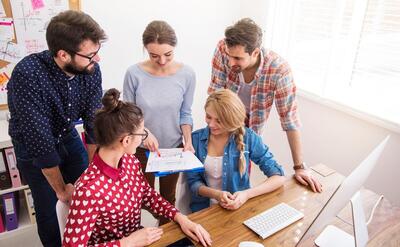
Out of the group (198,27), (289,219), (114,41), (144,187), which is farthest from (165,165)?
(198,27)

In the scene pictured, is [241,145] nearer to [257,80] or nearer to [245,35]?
[257,80]

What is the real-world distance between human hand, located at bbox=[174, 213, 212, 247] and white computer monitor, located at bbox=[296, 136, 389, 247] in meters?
0.34

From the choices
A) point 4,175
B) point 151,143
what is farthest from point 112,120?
point 4,175

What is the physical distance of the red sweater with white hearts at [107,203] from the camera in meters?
1.10

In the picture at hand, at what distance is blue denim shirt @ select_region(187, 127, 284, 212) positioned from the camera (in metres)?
1.59

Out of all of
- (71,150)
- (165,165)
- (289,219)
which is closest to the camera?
(289,219)

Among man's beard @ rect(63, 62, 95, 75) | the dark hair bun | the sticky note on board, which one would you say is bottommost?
the dark hair bun

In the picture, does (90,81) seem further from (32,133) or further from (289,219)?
(289,219)

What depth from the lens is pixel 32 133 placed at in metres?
1.32

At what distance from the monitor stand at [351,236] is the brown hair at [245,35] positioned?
2.68 feet

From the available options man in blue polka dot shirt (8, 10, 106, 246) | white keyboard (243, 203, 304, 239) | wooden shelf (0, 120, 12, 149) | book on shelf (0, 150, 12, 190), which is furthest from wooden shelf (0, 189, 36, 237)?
white keyboard (243, 203, 304, 239)

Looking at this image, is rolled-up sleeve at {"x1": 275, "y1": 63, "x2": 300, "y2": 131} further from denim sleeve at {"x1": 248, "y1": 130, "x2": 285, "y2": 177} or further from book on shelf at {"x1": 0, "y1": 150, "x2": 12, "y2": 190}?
book on shelf at {"x1": 0, "y1": 150, "x2": 12, "y2": 190}

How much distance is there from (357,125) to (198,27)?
1.62 metres

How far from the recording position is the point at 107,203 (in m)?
1.19
